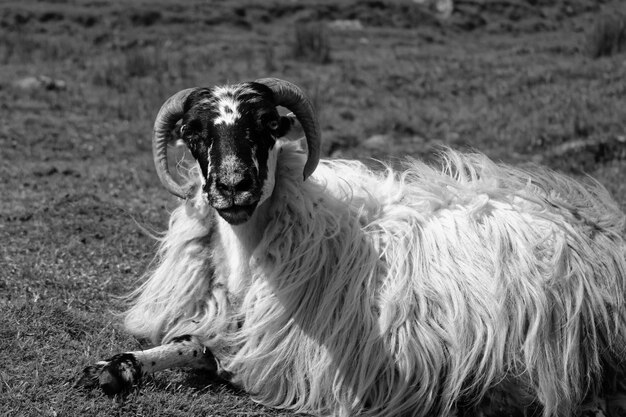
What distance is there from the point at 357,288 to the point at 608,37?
37.8 feet

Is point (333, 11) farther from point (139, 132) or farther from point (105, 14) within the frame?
point (139, 132)

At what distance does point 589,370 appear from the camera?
14.5ft

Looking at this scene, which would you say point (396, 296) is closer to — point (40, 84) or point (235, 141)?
point (235, 141)

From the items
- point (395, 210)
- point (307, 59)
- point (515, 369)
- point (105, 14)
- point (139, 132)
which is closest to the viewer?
point (515, 369)

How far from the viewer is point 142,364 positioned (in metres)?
4.21

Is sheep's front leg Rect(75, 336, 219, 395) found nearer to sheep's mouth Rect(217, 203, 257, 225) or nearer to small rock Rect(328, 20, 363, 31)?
sheep's mouth Rect(217, 203, 257, 225)

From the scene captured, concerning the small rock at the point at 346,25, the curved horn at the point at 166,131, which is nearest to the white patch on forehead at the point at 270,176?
the curved horn at the point at 166,131

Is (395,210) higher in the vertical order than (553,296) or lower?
higher

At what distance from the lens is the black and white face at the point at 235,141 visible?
13.4 ft

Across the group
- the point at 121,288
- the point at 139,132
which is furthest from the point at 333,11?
the point at 121,288

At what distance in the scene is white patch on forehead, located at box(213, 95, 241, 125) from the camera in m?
4.34

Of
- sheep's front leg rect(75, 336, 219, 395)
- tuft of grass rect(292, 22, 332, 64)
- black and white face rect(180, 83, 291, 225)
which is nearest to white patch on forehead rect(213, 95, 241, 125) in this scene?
black and white face rect(180, 83, 291, 225)

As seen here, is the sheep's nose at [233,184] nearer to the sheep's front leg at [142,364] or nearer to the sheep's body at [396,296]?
the sheep's body at [396,296]

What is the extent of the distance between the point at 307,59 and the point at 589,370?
10.6 meters
